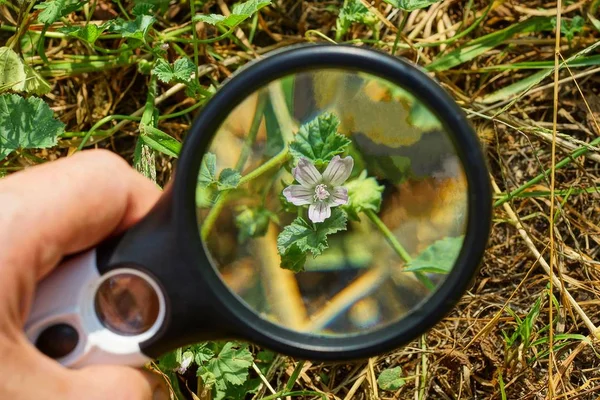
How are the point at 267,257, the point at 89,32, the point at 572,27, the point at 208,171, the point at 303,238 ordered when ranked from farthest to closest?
the point at 572,27
the point at 89,32
the point at 303,238
the point at 267,257
the point at 208,171

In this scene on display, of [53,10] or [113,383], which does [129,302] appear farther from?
[53,10]

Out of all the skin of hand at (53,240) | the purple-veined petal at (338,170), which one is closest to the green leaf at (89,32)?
the skin of hand at (53,240)

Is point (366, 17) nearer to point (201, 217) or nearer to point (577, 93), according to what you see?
point (577, 93)

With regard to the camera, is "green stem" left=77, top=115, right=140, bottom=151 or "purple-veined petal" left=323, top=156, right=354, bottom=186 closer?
"purple-veined petal" left=323, top=156, right=354, bottom=186

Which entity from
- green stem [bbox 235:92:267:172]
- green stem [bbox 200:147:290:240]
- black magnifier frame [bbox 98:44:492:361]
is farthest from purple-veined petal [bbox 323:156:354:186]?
black magnifier frame [bbox 98:44:492:361]

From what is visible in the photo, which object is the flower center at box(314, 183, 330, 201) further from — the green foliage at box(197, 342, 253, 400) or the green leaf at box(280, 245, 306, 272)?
the green foliage at box(197, 342, 253, 400)

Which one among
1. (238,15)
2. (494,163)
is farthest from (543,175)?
(238,15)

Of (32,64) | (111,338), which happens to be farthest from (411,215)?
A: (32,64)
